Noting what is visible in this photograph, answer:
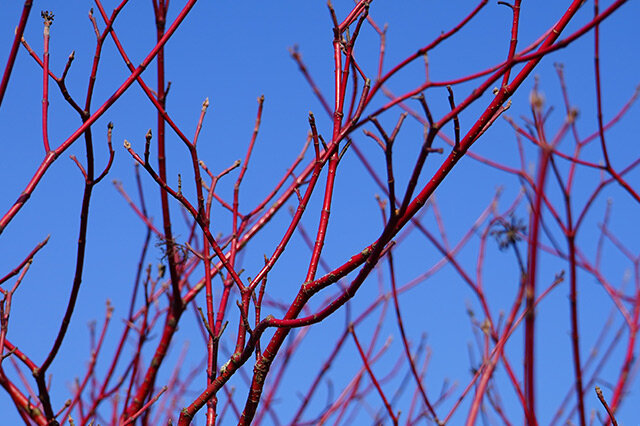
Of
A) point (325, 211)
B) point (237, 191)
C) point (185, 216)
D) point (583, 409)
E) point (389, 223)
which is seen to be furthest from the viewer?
point (185, 216)

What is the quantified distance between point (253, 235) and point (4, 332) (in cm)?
94

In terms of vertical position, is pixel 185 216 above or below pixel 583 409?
above

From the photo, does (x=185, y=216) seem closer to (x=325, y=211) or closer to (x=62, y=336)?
(x=62, y=336)

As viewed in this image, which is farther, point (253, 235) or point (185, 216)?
point (185, 216)

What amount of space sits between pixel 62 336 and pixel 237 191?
0.67 m

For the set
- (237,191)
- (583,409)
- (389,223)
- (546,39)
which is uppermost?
(237,191)

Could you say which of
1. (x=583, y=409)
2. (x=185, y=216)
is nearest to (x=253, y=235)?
(x=185, y=216)

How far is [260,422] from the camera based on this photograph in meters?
2.84

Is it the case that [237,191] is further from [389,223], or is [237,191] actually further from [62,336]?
[389,223]

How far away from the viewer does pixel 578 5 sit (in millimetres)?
1297

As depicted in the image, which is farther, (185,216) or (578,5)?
(185,216)

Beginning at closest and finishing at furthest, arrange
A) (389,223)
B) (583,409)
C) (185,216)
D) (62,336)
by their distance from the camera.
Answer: (583,409), (389,223), (62,336), (185,216)

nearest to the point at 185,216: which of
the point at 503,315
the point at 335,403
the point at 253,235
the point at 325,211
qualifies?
the point at 253,235

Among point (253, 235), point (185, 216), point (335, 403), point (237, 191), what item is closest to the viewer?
point (237, 191)
